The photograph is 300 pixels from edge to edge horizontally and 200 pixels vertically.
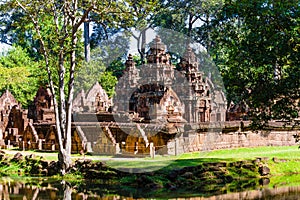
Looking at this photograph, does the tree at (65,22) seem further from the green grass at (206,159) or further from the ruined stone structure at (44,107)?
the ruined stone structure at (44,107)

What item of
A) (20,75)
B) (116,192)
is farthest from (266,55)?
(20,75)

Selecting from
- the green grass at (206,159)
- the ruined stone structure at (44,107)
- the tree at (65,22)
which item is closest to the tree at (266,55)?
the green grass at (206,159)

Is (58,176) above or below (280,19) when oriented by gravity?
below

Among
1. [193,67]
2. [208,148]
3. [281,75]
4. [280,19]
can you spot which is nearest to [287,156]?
[208,148]

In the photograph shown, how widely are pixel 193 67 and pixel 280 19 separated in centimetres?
2790

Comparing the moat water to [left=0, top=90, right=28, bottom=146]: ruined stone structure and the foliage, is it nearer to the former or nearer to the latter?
[left=0, top=90, right=28, bottom=146]: ruined stone structure

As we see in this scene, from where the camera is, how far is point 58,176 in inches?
1032

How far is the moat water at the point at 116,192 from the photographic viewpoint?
2070 cm

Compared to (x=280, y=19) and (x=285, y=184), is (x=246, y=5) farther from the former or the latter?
(x=285, y=184)

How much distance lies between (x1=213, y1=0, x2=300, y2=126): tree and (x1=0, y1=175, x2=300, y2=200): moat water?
10.4 ft

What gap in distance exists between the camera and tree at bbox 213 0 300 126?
20422 mm

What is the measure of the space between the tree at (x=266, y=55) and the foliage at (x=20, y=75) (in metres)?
37.6

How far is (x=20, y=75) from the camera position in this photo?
59.8 meters

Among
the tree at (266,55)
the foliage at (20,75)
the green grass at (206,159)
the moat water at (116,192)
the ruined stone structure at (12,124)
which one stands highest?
the foliage at (20,75)
